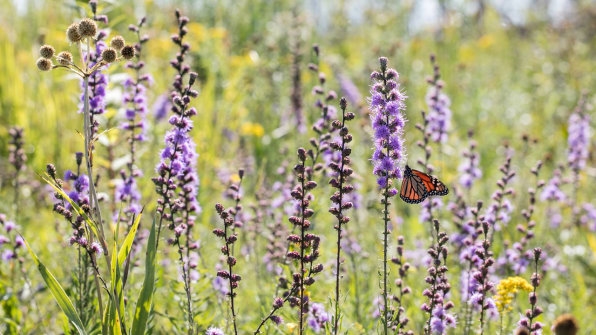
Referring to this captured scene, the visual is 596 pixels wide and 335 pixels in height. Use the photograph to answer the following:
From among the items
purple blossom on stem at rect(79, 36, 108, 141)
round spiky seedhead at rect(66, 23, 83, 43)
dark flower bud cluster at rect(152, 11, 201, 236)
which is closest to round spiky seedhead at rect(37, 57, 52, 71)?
round spiky seedhead at rect(66, 23, 83, 43)

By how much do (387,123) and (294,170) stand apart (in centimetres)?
47

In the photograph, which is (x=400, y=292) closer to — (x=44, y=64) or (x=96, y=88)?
(x=96, y=88)

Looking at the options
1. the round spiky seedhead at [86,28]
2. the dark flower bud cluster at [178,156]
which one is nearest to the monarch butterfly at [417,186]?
the dark flower bud cluster at [178,156]

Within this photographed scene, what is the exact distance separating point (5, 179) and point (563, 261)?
5.15 meters

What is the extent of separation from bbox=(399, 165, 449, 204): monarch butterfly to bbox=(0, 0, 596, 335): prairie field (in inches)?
0.4

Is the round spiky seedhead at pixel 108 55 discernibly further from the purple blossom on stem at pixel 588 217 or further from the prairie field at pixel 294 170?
the purple blossom on stem at pixel 588 217

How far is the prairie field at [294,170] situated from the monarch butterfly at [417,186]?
0.03 ft

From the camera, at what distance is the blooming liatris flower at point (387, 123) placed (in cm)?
269

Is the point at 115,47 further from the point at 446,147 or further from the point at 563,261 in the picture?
the point at 446,147

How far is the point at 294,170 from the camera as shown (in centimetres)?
291

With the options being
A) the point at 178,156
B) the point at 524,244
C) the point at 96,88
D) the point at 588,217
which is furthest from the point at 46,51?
the point at 588,217

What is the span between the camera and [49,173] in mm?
2785

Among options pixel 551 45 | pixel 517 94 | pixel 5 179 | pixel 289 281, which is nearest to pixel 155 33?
pixel 5 179

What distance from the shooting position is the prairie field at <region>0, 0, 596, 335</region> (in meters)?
2.84
